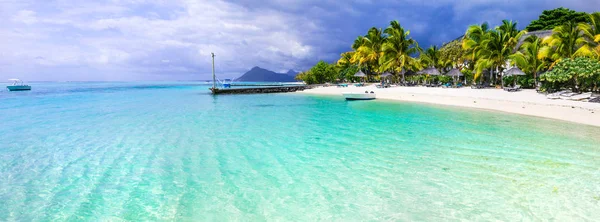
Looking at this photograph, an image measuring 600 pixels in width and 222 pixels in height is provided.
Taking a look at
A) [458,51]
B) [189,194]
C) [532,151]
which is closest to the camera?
[189,194]

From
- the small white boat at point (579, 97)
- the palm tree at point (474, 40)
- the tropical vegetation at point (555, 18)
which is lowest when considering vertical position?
the small white boat at point (579, 97)

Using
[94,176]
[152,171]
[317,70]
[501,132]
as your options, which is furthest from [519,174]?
[317,70]

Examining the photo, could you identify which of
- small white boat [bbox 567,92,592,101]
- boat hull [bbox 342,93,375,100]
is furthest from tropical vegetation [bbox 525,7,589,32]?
boat hull [bbox 342,93,375,100]

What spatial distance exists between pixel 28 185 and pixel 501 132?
13.5m

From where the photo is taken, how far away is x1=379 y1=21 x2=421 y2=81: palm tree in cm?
4062

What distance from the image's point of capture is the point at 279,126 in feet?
45.7

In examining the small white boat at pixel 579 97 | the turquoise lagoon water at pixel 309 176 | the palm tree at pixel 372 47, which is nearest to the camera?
the turquoise lagoon water at pixel 309 176

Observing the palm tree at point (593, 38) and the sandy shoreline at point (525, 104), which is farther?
the palm tree at point (593, 38)

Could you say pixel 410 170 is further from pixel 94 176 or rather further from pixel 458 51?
pixel 458 51

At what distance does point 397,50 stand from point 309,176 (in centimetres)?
3838

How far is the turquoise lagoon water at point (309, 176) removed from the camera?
15.6 ft

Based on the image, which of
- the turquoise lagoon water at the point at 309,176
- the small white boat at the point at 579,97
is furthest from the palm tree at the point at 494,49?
the turquoise lagoon water at the point at 309,176

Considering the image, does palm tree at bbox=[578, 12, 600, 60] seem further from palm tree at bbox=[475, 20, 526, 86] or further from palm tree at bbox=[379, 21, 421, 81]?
palm tree at bbox=[379, 21, 421, 81]

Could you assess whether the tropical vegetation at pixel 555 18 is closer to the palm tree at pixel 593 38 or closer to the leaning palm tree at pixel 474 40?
the leaning palm tree at pixel 474 40
